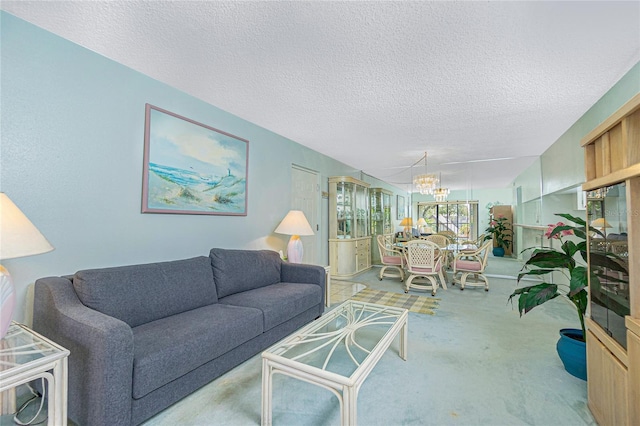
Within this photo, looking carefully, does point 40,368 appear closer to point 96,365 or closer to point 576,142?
point 96,365

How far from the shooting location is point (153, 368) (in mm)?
1469

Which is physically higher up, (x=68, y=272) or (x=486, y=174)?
(x=486, y=174)

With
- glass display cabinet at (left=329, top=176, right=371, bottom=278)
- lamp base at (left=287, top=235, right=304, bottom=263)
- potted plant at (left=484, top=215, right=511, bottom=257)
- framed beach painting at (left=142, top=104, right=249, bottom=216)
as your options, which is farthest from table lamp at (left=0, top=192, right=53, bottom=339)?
potted plant at (left=484, top=215, right=511, bottom=257)

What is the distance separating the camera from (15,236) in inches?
51.8

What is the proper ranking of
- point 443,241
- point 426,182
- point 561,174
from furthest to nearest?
point 443,241, point 426,182, point 561,174

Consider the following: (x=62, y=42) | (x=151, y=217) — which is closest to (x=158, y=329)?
(x=151, y=217)

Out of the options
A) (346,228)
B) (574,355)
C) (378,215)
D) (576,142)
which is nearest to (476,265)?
(576,142)

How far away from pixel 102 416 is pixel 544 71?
3736 mm

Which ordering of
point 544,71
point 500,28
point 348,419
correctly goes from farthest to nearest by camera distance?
point 544,71 → point 500,28 → point 348,419

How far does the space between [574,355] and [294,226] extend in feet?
9.33

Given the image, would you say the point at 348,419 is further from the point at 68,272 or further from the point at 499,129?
the point at 499,129

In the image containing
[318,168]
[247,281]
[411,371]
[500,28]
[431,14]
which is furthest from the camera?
[318,168]

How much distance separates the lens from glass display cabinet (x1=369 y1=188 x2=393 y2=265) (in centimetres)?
672

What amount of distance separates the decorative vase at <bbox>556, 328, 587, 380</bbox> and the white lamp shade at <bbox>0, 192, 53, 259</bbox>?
336 cm
